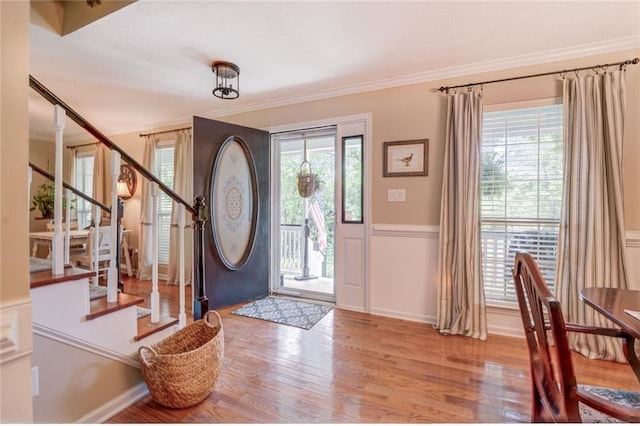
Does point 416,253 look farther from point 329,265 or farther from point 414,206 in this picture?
point 329,265

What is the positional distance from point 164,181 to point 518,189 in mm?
4493

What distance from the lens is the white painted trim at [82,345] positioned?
1360 millimetres

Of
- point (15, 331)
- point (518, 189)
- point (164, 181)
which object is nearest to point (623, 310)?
point (518, 189)

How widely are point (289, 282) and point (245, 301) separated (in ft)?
3.59

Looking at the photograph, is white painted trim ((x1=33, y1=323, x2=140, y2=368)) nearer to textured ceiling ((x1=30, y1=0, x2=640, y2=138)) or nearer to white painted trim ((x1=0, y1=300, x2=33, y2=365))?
white painted trim ((x1=0, y1=300, x2=33, y2=365))

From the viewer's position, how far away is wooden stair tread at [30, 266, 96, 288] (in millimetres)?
1332

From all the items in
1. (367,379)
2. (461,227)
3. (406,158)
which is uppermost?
(406,158)

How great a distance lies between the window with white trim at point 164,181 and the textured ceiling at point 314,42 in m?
1.20

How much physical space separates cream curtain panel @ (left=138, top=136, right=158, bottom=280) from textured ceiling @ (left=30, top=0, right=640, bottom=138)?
48.3 inches

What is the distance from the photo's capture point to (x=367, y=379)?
197 cm

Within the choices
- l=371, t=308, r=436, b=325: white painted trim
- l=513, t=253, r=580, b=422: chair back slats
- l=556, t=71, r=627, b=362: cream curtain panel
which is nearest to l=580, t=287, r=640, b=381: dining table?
l=513, t=253, r=580, b=422: chair back slats

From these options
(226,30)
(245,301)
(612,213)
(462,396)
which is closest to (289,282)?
(245,301)

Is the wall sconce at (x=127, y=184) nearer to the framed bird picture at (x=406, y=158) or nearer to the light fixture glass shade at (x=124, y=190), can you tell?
the light fixture glass shade at (x=124, y=190)

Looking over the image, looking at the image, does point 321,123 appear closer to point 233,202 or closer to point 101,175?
point 233,202
